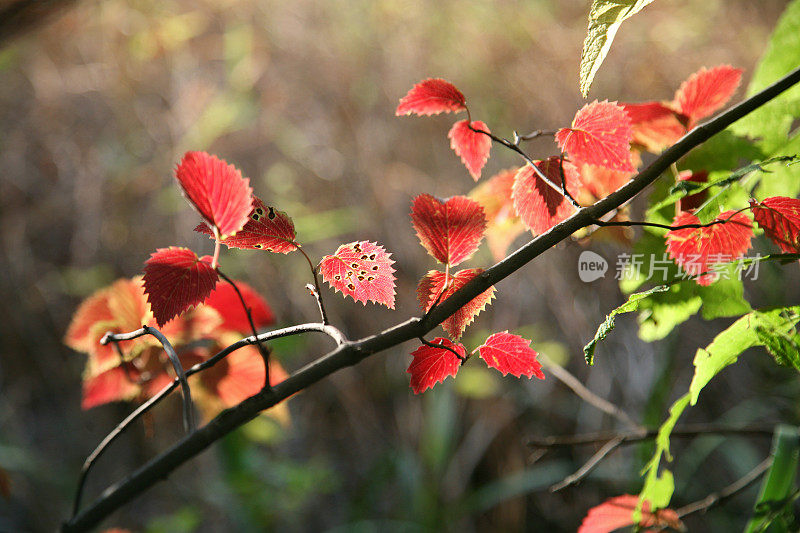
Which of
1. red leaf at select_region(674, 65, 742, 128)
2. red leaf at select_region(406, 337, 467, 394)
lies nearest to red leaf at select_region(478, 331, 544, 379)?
red leaf at select_region(406, 337, 467, 394)

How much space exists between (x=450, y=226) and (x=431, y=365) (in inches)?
3.2

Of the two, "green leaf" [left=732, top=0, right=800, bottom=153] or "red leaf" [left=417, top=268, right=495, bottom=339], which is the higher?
"green leaf" [left=732, top=0, right=800, bottom=153]

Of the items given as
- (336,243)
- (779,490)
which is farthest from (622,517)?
(336,243)

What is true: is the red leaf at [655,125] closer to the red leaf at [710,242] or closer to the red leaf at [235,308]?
the red leaf at [710,242]

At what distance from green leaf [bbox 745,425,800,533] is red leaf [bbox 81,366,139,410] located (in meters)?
0.50

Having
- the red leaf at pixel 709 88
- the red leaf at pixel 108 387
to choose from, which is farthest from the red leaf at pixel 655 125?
the red leaf at pixel 108 387

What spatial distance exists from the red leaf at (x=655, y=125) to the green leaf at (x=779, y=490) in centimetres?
25

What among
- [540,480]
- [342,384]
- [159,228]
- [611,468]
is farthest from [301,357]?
[611,468]

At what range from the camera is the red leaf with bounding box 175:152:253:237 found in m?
0.29

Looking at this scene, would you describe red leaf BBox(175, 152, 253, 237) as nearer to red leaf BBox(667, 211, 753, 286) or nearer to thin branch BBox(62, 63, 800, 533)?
thin branch BBox(62, 63, 800, 533)

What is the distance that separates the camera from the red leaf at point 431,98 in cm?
36

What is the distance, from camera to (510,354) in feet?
1.09

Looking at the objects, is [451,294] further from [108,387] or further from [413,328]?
[108,387]

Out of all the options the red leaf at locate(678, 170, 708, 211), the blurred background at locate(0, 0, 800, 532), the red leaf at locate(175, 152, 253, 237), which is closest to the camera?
the red leaf at locate(175, 152, 253, 237)
